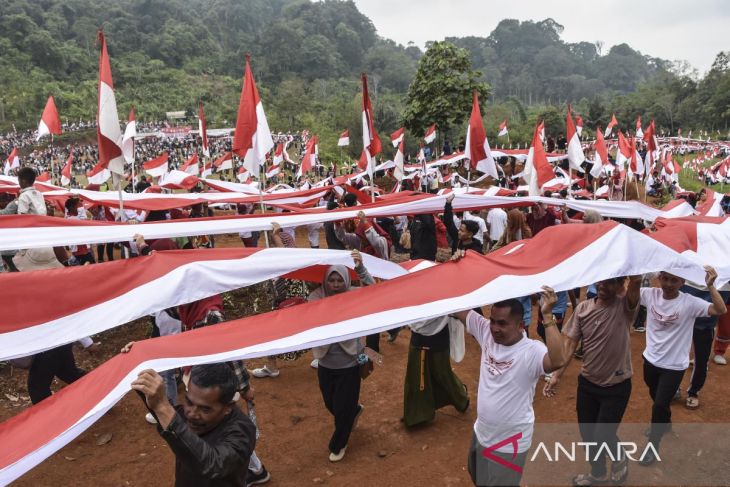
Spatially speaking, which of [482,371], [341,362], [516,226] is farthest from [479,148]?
[482,371]

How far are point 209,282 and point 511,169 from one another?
1467cm

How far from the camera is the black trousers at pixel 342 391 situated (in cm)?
440

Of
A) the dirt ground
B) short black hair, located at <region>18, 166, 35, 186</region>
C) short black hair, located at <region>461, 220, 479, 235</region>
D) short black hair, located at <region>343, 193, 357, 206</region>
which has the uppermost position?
short black hair, located at <region>18, 166, 35, 186</region>

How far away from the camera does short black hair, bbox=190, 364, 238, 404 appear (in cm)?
233

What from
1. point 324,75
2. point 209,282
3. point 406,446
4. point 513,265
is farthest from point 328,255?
Answer: point 324,75

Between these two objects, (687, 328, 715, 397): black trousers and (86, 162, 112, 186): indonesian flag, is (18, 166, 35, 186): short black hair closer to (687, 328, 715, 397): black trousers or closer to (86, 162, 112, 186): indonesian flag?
(86, 162, 112, 186): indonesian flag

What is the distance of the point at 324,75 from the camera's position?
10431 centimetres

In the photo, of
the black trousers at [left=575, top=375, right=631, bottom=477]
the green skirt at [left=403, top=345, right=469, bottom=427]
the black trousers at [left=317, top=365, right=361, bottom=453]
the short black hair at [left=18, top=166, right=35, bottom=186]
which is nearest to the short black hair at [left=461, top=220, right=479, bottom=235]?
the green skirt at [left=403, top=345, right=469, bottom=427]

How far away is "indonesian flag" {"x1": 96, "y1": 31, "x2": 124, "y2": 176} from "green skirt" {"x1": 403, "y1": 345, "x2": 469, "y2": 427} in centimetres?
362

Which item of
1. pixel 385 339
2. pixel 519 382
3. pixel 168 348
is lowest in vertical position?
pixel 385 339

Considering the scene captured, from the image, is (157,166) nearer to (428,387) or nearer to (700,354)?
(428,387)

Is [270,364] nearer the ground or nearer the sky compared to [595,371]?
nearer the ground

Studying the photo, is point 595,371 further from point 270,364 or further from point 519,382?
point 270,364

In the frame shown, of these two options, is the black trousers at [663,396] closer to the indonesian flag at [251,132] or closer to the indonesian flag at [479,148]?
the indonesian flag at [479,148]
